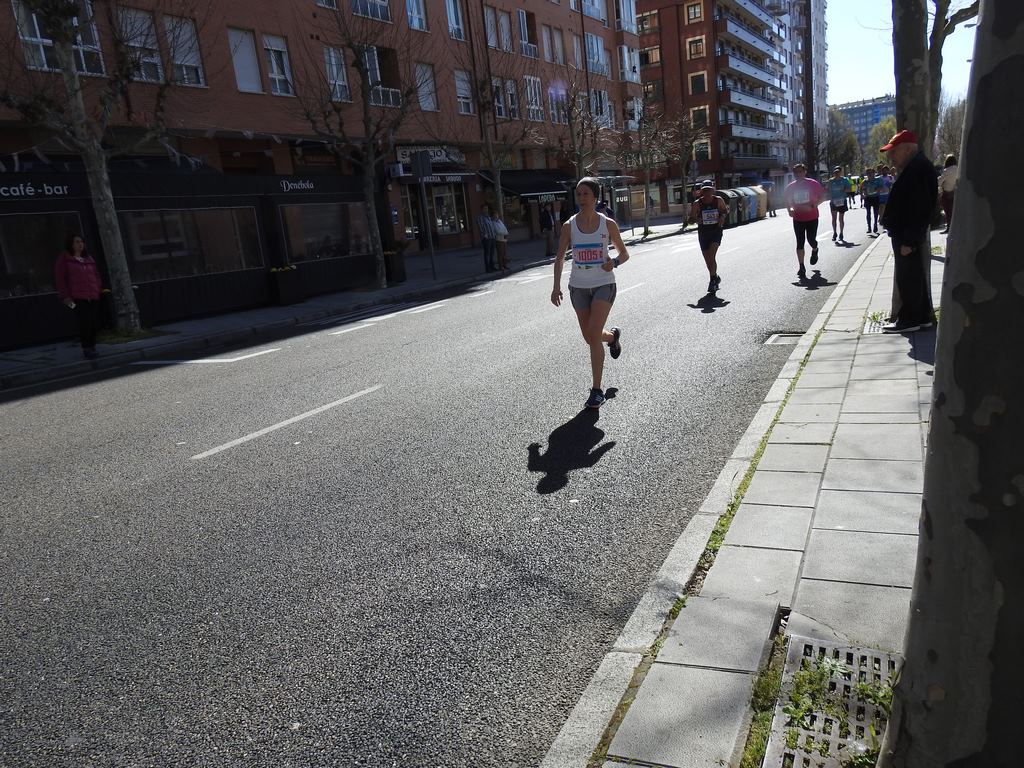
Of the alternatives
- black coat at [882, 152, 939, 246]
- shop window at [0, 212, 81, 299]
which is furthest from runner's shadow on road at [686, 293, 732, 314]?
shop window at [0, 212, 81, 299]

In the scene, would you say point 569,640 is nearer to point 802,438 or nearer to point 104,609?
point 104,609

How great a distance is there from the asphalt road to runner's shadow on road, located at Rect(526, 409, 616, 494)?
2cm

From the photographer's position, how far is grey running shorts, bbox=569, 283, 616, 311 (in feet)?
22.2

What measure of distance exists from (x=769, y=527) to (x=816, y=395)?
2.63 metres

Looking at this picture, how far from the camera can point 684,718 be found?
238 centimetres

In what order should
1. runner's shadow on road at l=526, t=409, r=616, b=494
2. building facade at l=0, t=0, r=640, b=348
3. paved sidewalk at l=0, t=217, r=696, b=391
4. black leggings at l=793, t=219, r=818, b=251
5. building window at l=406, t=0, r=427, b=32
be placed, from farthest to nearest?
building window at l=406, t=0, r=427, b=32 < building facade at l=0, t=0, r=640, b=348 < black leggings at l=793, t=219, r=818, b=251 < paved sidewalk at l=0, t=217, r=696, b=391 < runner's shadow on road at l=526, t=409, r=616, b=494

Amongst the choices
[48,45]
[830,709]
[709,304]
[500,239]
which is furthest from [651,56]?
[830,709]

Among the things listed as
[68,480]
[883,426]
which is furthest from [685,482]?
[68,480]

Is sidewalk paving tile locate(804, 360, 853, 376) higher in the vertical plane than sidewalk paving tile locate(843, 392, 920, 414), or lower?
lower

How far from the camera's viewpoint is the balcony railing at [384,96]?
30.1 m

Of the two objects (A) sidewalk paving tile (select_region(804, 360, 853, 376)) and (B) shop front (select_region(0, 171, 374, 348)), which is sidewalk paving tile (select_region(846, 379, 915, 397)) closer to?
(A) sidewalk paving tile (select_region(804, 360, 853, 376))

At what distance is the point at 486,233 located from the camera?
75.8 feet

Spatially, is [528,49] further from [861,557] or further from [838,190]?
[861,557]

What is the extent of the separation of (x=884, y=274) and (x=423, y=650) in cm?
1191
